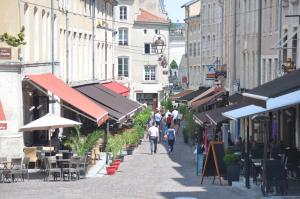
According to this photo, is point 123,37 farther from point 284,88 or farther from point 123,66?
point 284,88

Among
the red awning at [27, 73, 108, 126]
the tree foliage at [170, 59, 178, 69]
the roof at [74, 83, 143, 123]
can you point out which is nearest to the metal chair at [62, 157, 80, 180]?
the red awning at [27, 73, 108, 126]

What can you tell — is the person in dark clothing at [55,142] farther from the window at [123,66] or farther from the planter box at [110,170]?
the window at [123,66]

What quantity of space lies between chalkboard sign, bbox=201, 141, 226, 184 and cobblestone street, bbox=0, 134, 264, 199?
0.44 m

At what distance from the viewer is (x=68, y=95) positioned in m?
35.4

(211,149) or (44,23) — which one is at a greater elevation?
(44,23)

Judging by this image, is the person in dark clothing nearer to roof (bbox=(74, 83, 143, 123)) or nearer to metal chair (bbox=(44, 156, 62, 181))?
roof (bbox=(74, 83, 143, 123))

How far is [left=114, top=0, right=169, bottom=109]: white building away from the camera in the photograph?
89062 millimetres

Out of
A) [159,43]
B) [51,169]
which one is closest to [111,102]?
[51,169]

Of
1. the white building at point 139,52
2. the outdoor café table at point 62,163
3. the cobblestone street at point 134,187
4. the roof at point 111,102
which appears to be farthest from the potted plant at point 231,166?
the white building at point 139,52

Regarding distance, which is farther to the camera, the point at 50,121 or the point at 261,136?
the point at 261,136

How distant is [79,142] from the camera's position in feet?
103

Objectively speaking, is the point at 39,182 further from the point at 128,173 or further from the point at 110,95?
the point at 110,95

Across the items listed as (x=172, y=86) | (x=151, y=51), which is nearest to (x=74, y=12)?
(x=151, y=51)

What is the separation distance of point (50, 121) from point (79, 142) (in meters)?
1.27
